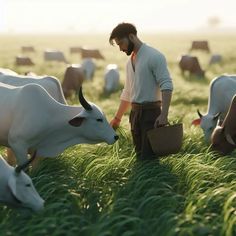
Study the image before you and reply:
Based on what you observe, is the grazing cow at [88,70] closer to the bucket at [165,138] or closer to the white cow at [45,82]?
the white cow at [45,82]

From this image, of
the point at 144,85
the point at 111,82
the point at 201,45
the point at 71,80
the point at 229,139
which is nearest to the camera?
the point at 144,85

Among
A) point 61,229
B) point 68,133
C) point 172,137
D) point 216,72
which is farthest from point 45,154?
point 216,72

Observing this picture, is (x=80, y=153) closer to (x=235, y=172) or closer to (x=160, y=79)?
(x=160, y=79)

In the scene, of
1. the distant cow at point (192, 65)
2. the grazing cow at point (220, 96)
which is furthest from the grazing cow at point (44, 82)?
the distant cow at point (192, 65)

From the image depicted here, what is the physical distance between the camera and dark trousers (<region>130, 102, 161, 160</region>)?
231 inches

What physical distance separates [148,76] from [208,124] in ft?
6.73

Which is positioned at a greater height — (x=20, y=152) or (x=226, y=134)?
(x=226, y=134)

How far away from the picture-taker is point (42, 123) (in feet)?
18.4

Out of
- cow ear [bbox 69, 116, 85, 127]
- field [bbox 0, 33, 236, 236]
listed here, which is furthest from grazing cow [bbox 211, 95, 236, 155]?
cow ear [bbox 69, 116, 85, 127]

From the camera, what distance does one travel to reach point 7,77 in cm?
709

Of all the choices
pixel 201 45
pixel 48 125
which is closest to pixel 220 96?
pixel 48 125

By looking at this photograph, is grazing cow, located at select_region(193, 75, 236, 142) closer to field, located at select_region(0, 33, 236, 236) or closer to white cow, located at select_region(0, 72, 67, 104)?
field, located at select_region(0, 33, 236, 236)

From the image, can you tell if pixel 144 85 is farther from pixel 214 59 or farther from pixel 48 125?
pixel 214 59

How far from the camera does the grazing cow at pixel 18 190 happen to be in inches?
169
